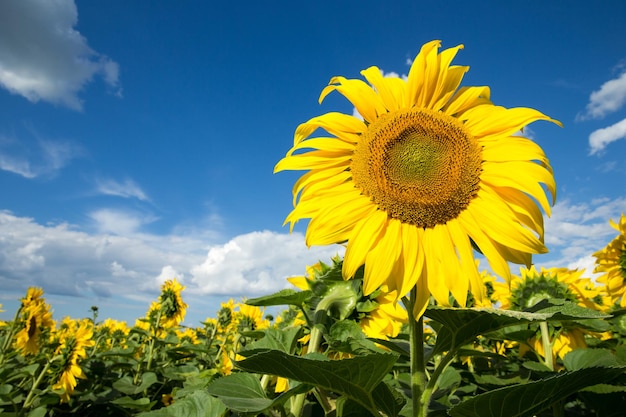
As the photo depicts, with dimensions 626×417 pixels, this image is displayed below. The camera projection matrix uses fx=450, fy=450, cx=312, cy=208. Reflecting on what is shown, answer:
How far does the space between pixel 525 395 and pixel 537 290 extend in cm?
257

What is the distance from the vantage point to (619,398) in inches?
92.0

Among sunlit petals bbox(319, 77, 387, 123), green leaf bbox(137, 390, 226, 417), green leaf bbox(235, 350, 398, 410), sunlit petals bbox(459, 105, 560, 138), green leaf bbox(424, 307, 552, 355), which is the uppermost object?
sunlit petals bbox(319, 77, 387, 123)

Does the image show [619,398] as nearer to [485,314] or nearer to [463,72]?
[485,314]

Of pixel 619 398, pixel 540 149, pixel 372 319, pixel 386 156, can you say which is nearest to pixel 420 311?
pixel 386 156

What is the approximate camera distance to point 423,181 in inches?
68.8

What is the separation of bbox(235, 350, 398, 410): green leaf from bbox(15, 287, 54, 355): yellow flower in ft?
18.4

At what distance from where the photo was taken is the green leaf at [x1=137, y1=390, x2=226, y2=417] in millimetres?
1780

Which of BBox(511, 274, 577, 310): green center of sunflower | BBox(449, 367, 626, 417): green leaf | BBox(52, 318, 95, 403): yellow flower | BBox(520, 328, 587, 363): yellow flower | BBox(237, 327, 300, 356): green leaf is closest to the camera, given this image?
BBox(449, 367, 626, 417): green leaf

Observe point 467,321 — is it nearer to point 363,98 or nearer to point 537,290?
point 363,98

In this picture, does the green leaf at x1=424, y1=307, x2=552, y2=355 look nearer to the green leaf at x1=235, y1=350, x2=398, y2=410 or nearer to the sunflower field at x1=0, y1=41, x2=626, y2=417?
the sunflower field at x1=0, y1=41, x2=626, y2=417

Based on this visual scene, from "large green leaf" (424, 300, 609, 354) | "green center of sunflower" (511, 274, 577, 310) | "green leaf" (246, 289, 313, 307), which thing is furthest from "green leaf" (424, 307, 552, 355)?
"green center of sunflower" (511, 274, 577, 310)

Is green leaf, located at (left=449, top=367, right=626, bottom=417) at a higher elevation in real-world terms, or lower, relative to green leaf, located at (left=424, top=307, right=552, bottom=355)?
lower

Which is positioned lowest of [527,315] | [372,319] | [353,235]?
[527,315]

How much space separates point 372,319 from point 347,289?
26 cm
